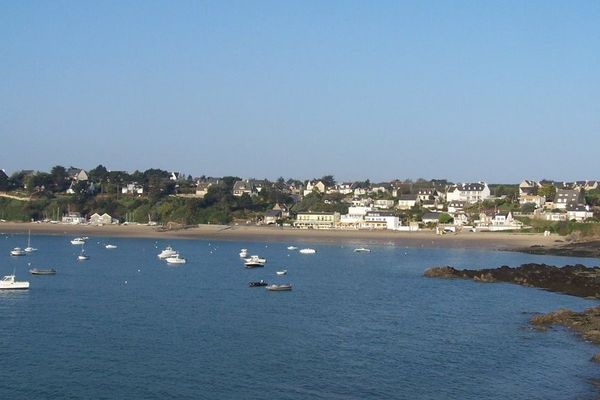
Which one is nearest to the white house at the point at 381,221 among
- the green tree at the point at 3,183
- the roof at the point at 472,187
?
the roof at the point at 472,187

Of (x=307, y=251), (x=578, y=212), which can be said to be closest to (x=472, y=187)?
(x=578, y=212)

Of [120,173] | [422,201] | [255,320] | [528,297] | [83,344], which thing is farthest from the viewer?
[120,173]

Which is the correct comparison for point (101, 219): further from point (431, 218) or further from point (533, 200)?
point (533, 200)

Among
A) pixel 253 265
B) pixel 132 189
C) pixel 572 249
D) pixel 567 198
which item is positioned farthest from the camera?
pixel 132 189

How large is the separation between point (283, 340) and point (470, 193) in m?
91.3

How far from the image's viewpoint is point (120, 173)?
417 feet

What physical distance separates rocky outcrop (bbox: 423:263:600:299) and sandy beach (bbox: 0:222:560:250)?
2539cm

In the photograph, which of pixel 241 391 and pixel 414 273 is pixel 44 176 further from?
pixel 241 391

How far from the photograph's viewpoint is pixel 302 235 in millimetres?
92938

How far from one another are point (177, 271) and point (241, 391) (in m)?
32.7

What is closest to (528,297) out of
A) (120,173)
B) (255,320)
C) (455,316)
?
(455,316)

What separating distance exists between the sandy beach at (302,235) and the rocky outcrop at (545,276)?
25392mm

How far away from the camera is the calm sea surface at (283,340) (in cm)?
2248

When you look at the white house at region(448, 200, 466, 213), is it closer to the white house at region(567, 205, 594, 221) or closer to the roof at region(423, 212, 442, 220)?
the roof at region(423, 212, 442, 220)
